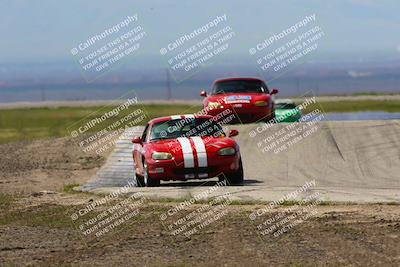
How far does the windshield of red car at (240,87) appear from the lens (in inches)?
1167

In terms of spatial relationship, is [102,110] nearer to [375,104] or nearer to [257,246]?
[375,104]

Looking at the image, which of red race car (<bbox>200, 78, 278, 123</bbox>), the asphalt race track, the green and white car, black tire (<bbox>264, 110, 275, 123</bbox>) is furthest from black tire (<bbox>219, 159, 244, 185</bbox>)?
the green and white car

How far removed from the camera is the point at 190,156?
17891 millimetres

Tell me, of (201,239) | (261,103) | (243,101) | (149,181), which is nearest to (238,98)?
(243,101)

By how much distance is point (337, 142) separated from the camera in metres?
24.2

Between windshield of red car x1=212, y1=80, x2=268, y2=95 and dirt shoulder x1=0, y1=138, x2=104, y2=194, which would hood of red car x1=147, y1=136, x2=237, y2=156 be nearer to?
dirt shoulder x1=0, y1=138, x2=104, y2=194

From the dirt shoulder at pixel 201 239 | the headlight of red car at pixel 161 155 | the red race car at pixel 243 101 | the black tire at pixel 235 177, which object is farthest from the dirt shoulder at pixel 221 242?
the red race car at pixel 243 101

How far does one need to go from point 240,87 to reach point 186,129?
35.8 feet

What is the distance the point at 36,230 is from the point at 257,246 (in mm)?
3227

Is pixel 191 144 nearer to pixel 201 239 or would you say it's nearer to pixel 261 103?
pixel 201 239

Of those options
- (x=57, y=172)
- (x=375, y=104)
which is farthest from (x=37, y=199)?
(x=375, y=104)

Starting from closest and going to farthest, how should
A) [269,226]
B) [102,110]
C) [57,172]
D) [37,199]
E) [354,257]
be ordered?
[354,257] < [269,226] < [37,199] < [57,172] < [102,110]

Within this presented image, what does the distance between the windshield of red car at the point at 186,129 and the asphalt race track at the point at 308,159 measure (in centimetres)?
91

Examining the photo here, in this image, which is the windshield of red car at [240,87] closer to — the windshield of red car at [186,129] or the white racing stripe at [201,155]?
the windshield of red car at [186,129]
